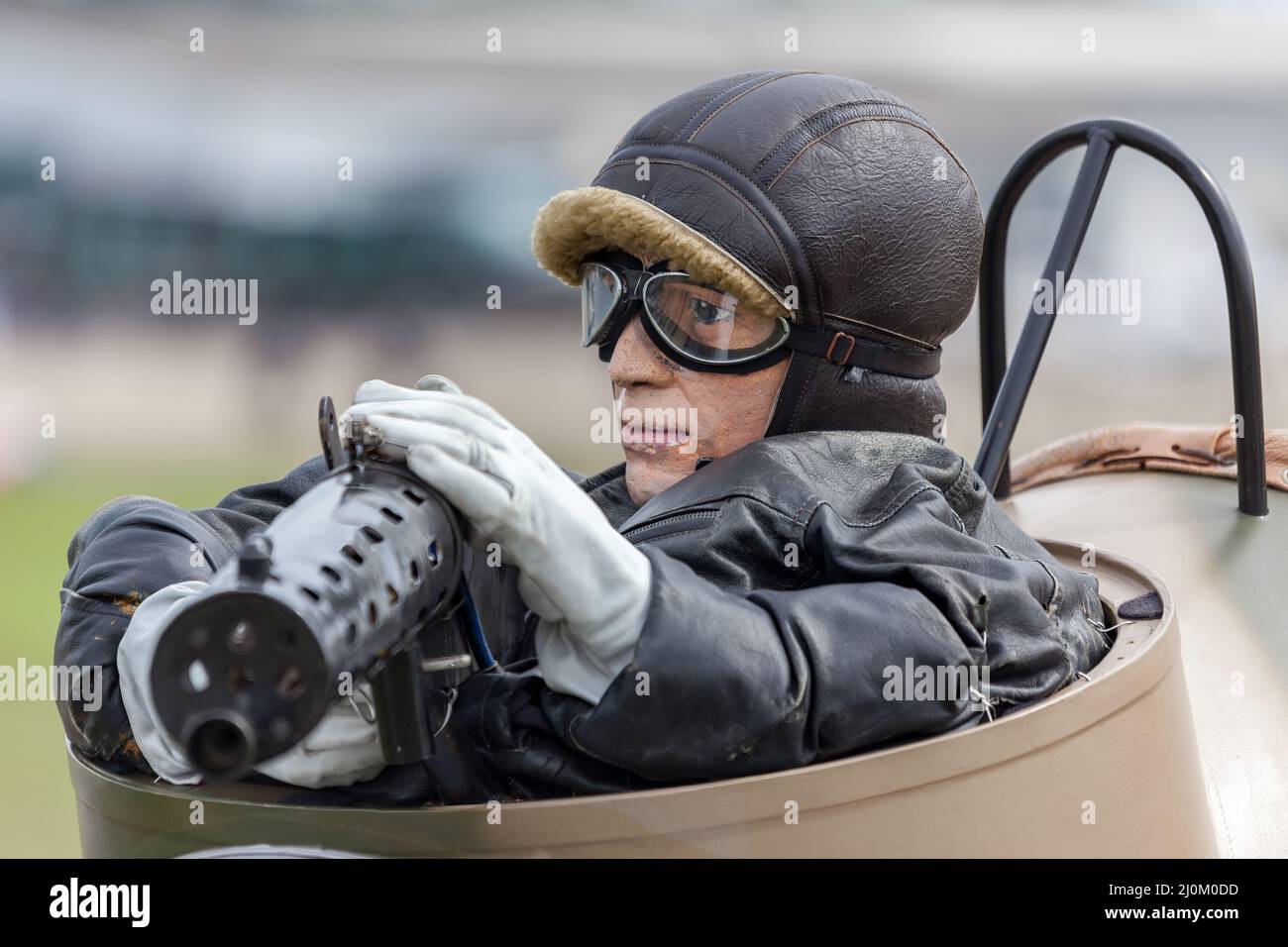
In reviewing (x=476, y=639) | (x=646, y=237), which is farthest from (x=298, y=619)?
(x=646, y=237)

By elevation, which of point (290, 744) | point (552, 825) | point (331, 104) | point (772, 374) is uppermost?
point (331, 104)

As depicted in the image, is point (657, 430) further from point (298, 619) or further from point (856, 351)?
point (298, 619)

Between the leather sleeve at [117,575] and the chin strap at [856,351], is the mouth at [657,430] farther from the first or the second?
Answer: the leather sleeve at [117,575]

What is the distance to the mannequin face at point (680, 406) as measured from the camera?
1272 mm

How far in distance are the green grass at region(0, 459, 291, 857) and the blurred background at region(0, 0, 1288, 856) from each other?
3 cm

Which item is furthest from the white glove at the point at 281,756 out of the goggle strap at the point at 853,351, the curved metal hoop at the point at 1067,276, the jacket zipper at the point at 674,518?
the curved metal hoop at the point at 1067,276

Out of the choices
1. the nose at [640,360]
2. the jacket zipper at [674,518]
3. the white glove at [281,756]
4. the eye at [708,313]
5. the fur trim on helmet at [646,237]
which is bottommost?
the white glove at [281,756]

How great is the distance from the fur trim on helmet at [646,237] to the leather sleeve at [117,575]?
420 mm

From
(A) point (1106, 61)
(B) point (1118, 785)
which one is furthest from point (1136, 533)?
(A) point (1106, 61)

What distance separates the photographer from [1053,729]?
3.67ft

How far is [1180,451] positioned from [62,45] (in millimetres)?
7353

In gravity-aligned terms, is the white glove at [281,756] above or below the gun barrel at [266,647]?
below

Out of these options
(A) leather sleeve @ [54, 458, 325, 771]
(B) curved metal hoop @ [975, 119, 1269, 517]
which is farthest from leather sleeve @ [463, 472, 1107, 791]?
(B) curved metal hoop @ [975, 119, 1269, 517]
